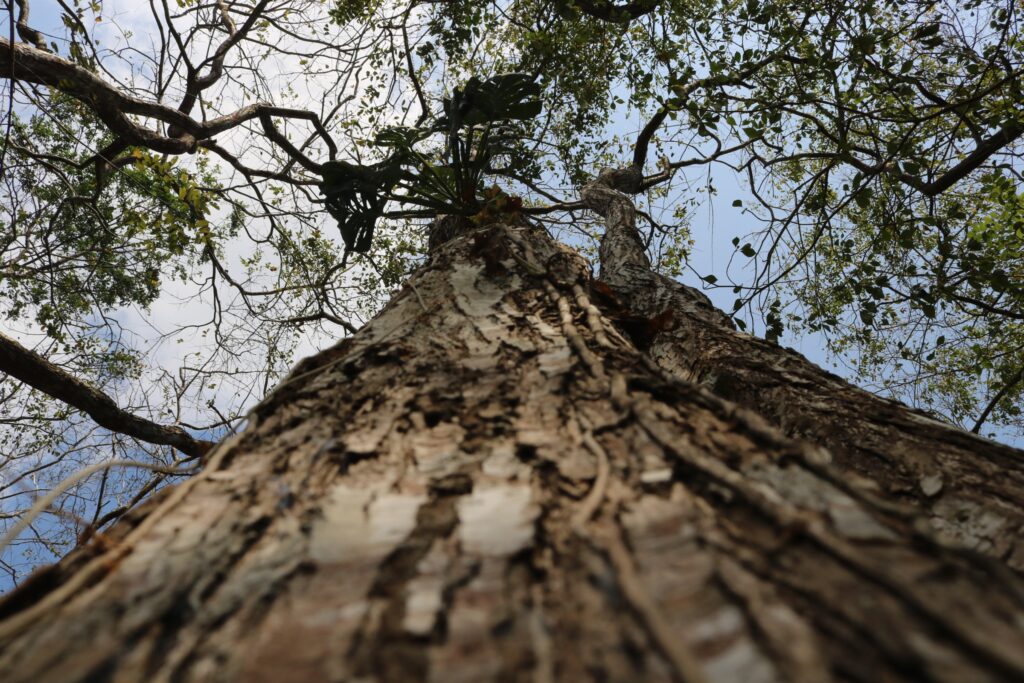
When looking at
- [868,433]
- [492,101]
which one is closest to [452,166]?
[492,101]

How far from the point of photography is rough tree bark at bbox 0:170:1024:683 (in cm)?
51

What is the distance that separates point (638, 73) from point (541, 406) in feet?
19.1

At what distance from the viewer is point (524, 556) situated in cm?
66

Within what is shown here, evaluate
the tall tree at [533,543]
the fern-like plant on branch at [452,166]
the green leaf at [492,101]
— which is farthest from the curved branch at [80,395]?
the tall tree at [533,543]

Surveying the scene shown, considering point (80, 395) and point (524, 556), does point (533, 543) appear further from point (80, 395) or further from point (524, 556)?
point (80, 395)

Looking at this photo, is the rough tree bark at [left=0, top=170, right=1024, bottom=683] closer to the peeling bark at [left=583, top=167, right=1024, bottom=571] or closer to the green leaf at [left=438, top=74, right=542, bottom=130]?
the peeling bark at [left=583, top=167, right=1024, bottom=571]

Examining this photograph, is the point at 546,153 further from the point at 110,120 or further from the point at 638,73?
the point at 110,120

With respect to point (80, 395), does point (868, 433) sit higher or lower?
lower

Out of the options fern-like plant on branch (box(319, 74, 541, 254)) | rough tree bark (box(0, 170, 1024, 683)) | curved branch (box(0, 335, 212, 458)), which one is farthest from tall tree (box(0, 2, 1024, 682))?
curved branch (box(0, 335, 212, 458))

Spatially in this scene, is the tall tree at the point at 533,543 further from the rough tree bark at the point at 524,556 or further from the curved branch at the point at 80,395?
the curved branch at the point at 80,395

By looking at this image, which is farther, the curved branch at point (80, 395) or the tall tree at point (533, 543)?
the curved branch at point (80, 395)

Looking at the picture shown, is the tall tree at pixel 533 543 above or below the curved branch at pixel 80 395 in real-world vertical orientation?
below

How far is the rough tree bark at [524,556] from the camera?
1.67 feet

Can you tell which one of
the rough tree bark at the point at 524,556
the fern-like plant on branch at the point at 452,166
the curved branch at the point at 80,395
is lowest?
the rough tree bark at the point at 524,556
